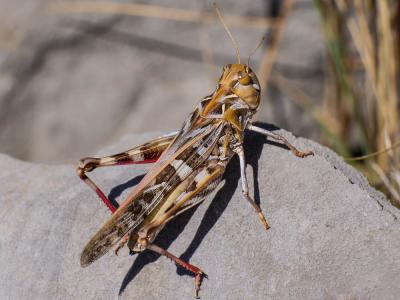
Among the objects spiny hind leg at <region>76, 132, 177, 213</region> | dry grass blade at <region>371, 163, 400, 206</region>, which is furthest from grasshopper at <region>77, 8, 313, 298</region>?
dry grass blade at <region>371, 163, 400, 206</region>

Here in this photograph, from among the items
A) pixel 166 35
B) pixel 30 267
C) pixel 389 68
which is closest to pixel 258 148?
pixel 30 267

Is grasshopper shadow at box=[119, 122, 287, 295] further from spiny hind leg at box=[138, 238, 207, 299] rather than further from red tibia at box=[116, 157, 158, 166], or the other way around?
red tibia at box=[116, 157, 158, 166]

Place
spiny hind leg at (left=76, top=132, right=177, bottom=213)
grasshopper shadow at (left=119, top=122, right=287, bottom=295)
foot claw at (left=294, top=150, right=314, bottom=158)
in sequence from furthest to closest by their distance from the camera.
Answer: spiny hind leg at (left=76, top=132, right=177, bottom=213)
foot claw at (left=294, top=150, right=314, bottom=158)
grasshopper shadow at (left=119, top=122, right=287, bottom=295)

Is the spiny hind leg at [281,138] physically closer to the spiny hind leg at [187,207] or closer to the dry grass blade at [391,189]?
the spiny hind leg at [187,207]

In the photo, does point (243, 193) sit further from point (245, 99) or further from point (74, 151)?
point (74, 151)

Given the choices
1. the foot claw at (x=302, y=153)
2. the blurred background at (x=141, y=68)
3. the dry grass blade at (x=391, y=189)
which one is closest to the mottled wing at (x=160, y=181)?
the foot claw at (x=302, y=153)

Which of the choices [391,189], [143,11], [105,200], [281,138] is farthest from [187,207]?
[143,11]
